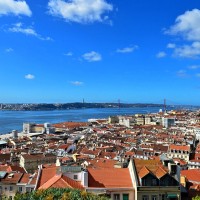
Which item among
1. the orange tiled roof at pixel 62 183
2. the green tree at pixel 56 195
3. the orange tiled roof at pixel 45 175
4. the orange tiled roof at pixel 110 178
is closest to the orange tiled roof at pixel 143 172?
the orange tiled roof at pixel 110 178

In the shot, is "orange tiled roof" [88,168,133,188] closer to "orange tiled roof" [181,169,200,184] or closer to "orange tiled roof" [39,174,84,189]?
"orange tiled roof" [39,174,84,189]

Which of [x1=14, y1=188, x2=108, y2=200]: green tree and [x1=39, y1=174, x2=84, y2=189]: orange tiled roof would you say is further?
[x1=39, y1=174, x2=84, y2=189]: orange tiled roof

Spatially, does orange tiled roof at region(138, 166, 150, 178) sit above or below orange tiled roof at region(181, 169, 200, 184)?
above

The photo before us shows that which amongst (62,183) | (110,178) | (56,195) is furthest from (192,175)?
(56,195)

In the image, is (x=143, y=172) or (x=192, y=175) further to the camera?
(x=192, y=175)

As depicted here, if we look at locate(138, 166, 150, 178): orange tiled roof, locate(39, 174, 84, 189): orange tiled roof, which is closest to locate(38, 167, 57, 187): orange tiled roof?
locate(39, 174, 84, 189): orange tiled roof

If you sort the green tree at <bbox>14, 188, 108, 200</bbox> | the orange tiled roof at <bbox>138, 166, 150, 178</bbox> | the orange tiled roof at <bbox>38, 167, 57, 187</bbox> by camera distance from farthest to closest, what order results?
1. the orange tiled roof at <bbox>38, 167, 57, 187</bbox>
2. the orange tiled roof at <bbox>138, 166, 150, 178</bbox>
3. the green tree at <bbox>14, 188, 108, 200</bbox>

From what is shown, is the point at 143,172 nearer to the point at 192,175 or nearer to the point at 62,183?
the point at 62,183

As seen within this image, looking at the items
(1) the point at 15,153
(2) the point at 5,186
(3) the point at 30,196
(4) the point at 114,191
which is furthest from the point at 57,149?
(3) the point at 30,196

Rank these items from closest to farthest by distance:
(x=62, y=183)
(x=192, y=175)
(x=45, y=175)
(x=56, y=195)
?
(x=56, y=195), (x=62, y=183), (x=45, y=175), (x=192, y=175)

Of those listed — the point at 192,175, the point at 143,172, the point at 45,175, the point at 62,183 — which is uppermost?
the point at 143,172
